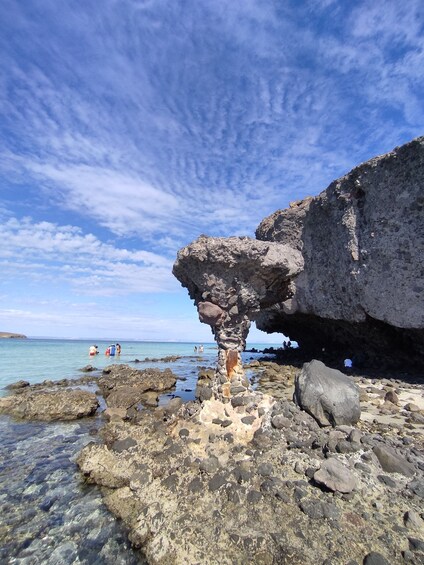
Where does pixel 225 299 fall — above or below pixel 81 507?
above

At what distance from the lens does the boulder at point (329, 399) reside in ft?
Result: 27.0

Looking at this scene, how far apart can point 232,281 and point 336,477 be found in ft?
16.0

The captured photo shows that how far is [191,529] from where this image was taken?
4.62 meters

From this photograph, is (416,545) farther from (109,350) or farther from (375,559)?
(109,350)

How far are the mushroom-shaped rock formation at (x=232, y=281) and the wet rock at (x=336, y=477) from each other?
123 inches

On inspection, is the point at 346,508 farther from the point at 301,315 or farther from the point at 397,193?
the point at 301,315

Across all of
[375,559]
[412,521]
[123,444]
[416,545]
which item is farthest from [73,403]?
[416,545]

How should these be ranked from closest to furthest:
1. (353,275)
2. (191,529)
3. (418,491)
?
(191,529)
(418,491)
(353,275)

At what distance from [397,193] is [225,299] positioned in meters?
12.2

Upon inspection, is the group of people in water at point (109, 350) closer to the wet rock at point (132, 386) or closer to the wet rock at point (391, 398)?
the wet rock at point (132, 386)

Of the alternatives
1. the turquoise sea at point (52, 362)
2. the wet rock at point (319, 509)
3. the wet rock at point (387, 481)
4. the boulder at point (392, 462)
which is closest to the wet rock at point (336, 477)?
the wet rock at point (319, 509)

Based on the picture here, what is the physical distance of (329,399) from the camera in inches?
327

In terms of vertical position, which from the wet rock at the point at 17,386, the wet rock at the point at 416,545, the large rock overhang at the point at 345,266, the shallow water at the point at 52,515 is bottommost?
the shallow water at the point at 52,515

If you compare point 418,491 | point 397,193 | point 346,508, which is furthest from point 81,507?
point 397,193
